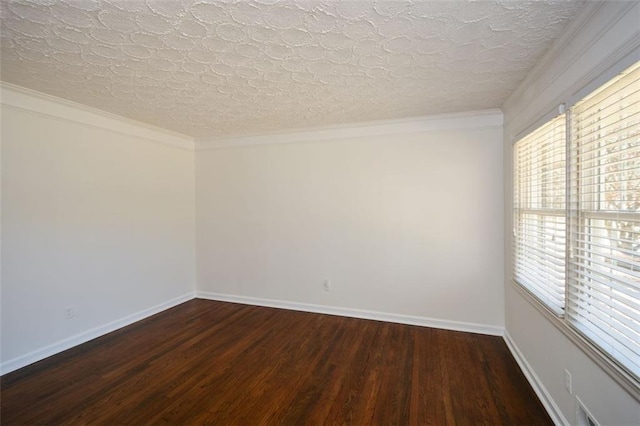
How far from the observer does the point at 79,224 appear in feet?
9.15

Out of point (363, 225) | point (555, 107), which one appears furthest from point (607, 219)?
point (363, 225)

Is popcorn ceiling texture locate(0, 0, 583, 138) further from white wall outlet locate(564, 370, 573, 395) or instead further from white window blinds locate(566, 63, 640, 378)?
white wall outlet locate(564, 370, 573, 395)

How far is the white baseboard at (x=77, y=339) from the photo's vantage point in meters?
2.33

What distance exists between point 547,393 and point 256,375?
217cm

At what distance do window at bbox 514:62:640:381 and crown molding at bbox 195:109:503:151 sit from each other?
0.91 metres

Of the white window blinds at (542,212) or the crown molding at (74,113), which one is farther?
the crown molding at (74,113)

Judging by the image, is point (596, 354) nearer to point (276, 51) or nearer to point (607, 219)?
point (607, 219)

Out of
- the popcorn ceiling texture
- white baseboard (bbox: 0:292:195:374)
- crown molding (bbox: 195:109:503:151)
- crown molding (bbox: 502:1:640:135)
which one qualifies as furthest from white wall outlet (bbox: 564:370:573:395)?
white baseboard (bbox: 0:292:195:374)

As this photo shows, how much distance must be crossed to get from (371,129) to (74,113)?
10.5ft

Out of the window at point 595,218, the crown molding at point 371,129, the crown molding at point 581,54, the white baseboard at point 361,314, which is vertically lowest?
the white baseboard at point 361,314

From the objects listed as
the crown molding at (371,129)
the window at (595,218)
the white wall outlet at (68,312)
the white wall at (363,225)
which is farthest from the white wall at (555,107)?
the white wall outlet at (68,312)

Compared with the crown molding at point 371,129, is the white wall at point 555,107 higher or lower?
lower

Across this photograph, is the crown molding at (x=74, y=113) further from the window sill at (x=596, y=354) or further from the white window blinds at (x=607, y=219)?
the window sill at (x=596, y=354)

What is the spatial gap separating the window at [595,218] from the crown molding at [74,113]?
4135mm
